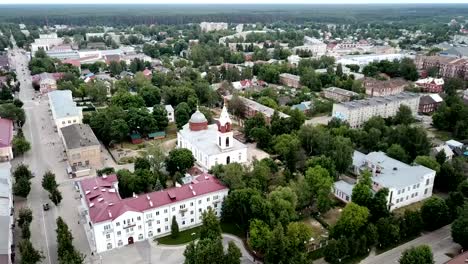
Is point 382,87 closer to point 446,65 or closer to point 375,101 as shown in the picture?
point 375,101

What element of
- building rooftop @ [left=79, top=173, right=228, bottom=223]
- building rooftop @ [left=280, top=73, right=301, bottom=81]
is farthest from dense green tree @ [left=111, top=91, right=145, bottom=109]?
building rooftop @ [left=280, top=73, right=301, bottom=81]

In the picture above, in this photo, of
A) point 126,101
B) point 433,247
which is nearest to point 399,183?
point 433,247

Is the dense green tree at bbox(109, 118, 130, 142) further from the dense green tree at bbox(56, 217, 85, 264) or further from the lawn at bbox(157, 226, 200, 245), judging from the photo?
the dense green tree at bbox(56, 217, 85, 264)

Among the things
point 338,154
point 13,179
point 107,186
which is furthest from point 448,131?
point 13,179

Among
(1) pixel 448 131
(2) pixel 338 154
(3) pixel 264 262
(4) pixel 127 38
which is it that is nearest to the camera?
(3) pixel 264 262

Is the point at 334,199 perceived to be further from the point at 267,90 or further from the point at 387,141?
the point at 267,90

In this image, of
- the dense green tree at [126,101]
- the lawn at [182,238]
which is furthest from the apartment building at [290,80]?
the lawn at [182,238]
